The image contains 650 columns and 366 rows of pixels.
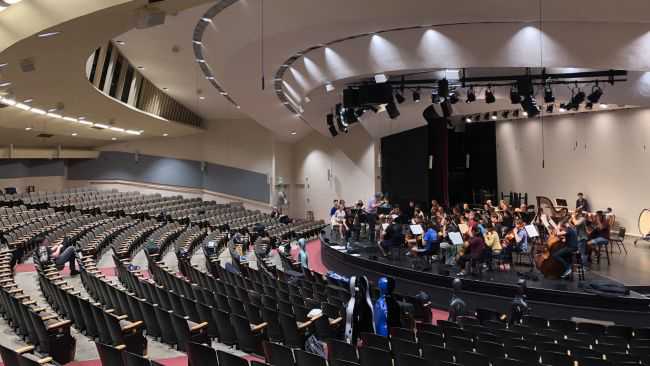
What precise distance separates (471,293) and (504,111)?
1120 centimetres

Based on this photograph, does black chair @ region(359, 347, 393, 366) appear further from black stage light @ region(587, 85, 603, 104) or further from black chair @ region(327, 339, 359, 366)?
black stage light @ region(587, 85, 603, 104)

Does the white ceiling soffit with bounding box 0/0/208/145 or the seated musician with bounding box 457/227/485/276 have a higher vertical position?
the white ceiling soffit with bounding box 0/0/208/145

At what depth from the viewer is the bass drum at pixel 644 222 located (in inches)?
573

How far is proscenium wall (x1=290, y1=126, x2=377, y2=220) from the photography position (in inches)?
831

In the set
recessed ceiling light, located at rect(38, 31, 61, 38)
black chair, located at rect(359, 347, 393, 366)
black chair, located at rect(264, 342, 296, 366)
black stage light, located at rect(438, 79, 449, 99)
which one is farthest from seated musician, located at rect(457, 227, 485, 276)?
recessed ceiling light, located at rect(38, 31, 61, 38)

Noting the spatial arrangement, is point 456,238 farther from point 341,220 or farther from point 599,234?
point 341,220

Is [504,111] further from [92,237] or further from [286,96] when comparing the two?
[92,237]

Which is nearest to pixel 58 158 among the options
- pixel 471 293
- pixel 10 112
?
pixel 10 112

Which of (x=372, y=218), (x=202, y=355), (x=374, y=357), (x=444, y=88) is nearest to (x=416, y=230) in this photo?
(x=444, y=88)

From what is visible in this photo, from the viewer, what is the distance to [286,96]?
628 inches

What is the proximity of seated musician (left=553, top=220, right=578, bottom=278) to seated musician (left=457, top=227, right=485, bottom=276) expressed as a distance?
1.25 meters

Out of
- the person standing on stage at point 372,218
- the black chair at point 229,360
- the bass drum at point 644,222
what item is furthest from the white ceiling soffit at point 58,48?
the bass drum at point 644,222

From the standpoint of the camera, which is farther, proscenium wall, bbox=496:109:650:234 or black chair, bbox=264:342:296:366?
proscenium wall, bbox=496:109:650:234

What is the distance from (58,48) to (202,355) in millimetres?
5708
